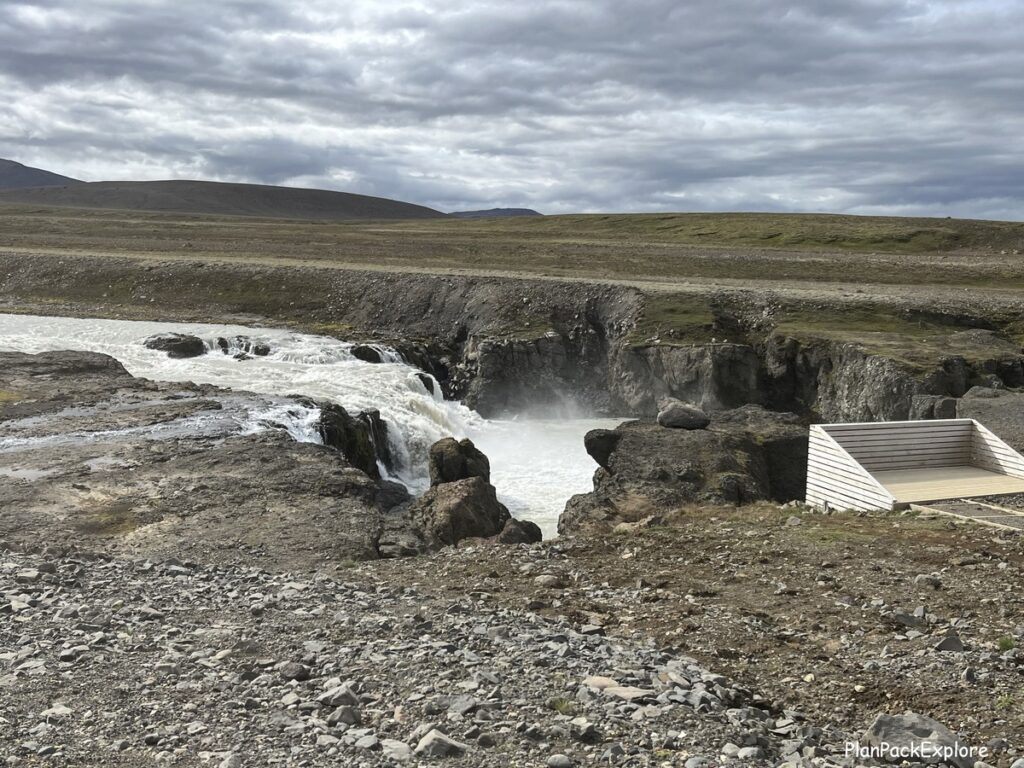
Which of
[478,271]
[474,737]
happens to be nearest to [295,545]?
[474,737]

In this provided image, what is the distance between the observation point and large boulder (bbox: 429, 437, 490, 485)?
2862 cm

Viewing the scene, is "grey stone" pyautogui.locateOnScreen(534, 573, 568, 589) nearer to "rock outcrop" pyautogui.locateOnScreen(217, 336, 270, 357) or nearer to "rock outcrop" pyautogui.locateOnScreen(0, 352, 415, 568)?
"rock outcrop" pyautogui.locateOnScreen(0, 352, 415, 568)

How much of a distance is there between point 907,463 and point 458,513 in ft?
34.9

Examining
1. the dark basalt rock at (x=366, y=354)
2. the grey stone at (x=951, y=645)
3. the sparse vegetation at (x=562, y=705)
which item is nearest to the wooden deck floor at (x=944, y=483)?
the grey stone at (x=951, y=645)

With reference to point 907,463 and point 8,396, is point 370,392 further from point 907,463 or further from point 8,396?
point 907,463

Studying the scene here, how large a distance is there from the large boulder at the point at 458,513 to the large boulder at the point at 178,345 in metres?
25.7

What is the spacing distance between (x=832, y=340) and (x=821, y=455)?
18936 millimetres

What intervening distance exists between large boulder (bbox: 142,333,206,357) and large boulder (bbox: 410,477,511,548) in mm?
25733

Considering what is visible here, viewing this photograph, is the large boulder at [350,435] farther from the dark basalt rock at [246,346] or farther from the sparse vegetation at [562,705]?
the sparse vegetation at [562,705]

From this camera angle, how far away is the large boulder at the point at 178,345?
1763 inches

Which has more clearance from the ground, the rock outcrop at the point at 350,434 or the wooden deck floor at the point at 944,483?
the wooden deck floor at the point at 944,483

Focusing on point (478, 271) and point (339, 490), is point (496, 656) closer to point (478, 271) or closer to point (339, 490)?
point (339, 490)

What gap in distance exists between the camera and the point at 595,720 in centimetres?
953

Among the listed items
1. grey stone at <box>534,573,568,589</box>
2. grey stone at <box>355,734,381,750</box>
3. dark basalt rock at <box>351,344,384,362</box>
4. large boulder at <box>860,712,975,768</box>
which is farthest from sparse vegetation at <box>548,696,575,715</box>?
dark basalt rock at <box>351,344,384,362</box>
